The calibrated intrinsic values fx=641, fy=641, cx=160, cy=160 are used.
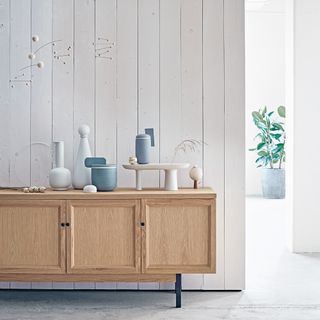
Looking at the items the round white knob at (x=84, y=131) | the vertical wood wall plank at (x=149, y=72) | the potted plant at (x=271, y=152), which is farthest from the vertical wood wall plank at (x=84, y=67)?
the potted plant at (x=271, y=152)

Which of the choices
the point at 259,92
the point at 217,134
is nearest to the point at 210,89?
the point at 217,134

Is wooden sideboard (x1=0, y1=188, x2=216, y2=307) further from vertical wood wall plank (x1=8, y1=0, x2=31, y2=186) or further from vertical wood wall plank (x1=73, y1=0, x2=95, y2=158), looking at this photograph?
vertical wood wall plank (x1=73, y1=0, x2=95, y2=158)

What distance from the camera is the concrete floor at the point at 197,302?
3.56 meters

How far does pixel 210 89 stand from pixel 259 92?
5575 millimetres

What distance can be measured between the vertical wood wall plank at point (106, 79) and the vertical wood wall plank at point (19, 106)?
17.5 inches

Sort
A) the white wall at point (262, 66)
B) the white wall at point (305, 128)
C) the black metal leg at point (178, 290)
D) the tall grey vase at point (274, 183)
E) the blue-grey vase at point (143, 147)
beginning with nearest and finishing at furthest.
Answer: the black metal leg at point (178, 290) → the blue-grey vase at point (143, 147) → the white wall at point (305, 128) → the tall grey vase at point (274, 183) → the white wall at point (262, 66)

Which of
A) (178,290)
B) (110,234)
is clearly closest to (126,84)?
(110,234)

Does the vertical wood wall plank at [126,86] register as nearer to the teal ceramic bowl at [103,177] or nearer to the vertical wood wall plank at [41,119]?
Answer: the teal ceramic bowl at [103,177]

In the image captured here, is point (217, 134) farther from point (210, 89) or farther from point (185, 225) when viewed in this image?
point (185, 225)

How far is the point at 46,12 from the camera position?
4059 mm

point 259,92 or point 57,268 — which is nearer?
point 57,268

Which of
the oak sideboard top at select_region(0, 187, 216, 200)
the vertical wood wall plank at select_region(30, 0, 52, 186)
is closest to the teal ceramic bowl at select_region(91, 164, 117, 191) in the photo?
the oak sideboard top at select_region(0, 187, 216, 200)

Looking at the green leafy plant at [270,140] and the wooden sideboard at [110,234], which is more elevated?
the green leafy plant at [270,140]

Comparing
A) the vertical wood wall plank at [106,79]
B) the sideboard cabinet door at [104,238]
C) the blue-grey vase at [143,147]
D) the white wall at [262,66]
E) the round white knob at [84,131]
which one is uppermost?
the white wall at [262,66]
